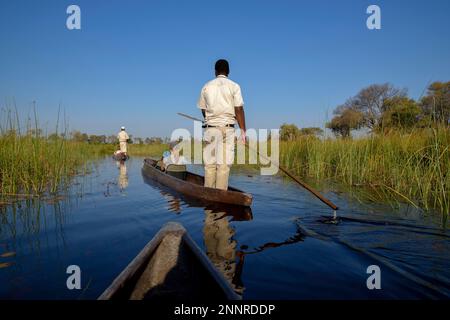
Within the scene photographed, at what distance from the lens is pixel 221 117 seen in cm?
539

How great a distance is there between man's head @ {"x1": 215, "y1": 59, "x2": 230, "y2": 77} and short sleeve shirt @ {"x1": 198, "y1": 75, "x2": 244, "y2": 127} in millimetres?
113

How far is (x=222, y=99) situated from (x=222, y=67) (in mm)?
646

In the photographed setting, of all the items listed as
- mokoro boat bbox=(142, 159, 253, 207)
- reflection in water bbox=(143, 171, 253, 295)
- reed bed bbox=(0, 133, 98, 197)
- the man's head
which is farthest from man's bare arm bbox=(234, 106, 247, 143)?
reed bed bbox=(0, 133, 98, 197)

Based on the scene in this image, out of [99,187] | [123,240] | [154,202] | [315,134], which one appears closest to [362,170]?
[315,134]

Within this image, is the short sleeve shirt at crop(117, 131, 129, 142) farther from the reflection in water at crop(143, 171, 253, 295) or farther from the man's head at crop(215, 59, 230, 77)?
the man's head at crop(215, 59, 230, 77)

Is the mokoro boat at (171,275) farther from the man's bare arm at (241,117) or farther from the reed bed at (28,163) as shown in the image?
the reed bed at (28,163)

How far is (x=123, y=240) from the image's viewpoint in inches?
137

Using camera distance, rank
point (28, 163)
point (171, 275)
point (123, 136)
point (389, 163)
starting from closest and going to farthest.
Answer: point (171, 275), point (28, 163), point (389, 163), point (123, 136)

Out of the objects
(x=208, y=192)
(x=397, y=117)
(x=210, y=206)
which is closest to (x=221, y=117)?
(x=208, y=192)

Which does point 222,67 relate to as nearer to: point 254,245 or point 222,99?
point 222,99

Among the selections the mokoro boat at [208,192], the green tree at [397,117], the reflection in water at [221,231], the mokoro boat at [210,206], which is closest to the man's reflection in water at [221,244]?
the reflection in water at [221,231]

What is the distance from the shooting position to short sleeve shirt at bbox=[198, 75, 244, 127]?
5.33 m

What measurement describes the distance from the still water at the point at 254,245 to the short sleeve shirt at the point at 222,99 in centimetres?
170
